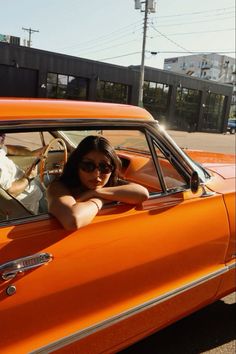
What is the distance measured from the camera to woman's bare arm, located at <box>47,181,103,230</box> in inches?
68.7

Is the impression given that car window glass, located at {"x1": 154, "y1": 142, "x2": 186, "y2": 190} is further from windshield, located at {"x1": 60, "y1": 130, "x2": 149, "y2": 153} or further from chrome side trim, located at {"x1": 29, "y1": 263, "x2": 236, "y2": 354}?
chrome side trim, located at {"x1": 29, "y1": 263, "x2": 236, "y2": 354}

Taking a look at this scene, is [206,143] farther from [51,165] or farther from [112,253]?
[112,253]

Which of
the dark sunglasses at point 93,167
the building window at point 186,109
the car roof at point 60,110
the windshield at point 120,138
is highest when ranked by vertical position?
the building window at point 186,109

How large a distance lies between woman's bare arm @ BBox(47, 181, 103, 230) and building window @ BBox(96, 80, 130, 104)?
96.2ft

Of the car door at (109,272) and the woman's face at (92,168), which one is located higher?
the woman's face at (92,168)

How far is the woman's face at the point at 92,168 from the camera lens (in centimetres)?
209

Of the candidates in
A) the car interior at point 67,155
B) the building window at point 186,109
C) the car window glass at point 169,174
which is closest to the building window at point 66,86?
the building window at point 186,109

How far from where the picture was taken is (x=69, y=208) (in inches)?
70.9

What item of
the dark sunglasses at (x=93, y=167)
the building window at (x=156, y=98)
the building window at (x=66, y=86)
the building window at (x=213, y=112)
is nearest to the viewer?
the dark sunglasses at (x=93, y=167)

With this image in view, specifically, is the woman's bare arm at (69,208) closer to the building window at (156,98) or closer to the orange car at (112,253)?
the orange car at (112,253)

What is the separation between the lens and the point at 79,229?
5.82 ft

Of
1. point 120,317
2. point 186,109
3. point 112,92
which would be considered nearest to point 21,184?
point 120,317

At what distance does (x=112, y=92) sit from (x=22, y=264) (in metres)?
31.1

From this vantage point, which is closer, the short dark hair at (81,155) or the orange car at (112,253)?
the orange car at (112,253)
